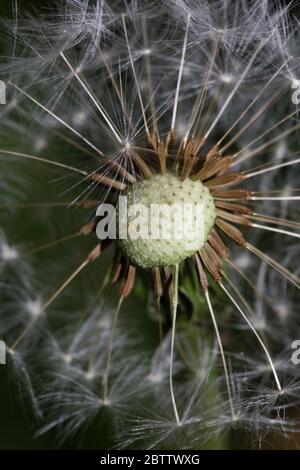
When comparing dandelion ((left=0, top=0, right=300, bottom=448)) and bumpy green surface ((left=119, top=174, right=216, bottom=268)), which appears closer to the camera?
bumpy green surface ((left=119, top=174, right=216, bottom=268))

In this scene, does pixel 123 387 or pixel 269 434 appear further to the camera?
pixel 123 387

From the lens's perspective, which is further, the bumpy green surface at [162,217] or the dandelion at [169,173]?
the dandelion at [169,173]

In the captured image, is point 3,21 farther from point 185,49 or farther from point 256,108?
point 256,108

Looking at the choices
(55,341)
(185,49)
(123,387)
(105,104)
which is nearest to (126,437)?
(123,387)

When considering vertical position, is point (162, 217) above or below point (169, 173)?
below
